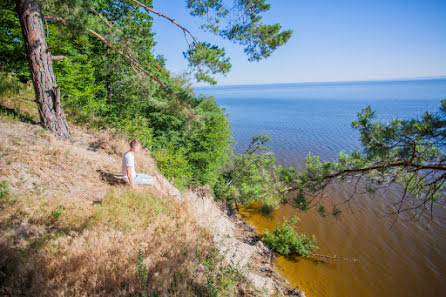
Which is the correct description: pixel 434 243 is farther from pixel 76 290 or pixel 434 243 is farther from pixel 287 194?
pixel 76 290

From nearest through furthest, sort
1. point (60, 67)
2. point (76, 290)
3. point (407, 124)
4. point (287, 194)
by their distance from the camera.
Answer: point (76, 290) → point (407, 124) → point (287, 194) → point (60, 67)

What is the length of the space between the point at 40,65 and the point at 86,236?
20.2 ft

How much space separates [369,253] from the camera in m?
11.5

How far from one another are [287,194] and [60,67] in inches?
498

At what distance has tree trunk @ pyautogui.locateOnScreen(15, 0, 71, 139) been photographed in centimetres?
593

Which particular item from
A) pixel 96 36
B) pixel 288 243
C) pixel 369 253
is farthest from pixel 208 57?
pixel 369 253

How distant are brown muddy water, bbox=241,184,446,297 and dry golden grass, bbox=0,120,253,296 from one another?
5207 mm

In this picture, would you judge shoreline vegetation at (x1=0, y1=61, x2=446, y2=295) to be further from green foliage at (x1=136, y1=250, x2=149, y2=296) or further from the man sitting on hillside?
the man sitting on hillside

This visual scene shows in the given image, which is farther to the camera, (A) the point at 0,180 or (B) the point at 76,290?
(A) the point at 0,180

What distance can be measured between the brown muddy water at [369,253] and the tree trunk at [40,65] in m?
9.80

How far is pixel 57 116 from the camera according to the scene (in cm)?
710

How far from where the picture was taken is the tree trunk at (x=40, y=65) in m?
5.93

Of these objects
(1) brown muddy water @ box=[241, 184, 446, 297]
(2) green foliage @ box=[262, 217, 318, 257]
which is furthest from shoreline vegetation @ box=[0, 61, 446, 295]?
(1) brown muddy water @ box=[241, 184, 446, 297]

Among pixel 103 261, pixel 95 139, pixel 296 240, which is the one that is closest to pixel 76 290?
pixel 103 261
